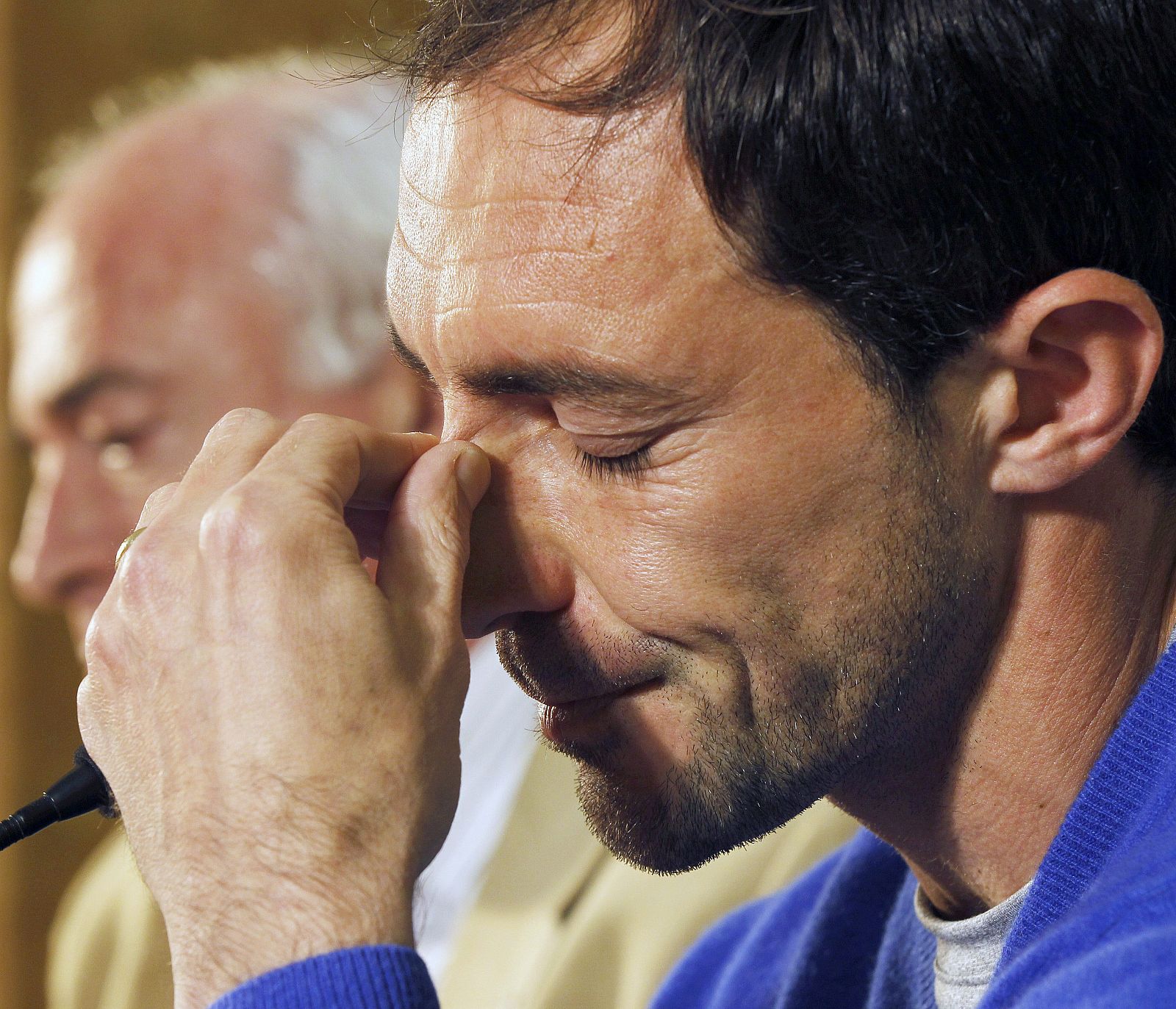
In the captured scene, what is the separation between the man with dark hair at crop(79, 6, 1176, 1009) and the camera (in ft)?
2.90

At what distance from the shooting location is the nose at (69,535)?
2352mm

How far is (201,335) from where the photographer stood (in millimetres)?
2295

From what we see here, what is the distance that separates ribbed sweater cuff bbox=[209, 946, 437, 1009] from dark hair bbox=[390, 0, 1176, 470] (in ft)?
1.64

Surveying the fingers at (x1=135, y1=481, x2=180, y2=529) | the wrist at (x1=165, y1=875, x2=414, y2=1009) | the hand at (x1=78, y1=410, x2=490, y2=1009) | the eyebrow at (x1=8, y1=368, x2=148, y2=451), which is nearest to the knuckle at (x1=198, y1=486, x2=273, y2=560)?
the hand at (x1=78, y1=410, x2=490, y2=1009)

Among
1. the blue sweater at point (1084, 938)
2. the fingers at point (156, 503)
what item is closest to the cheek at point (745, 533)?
the blue sweater at point (1084, 938)

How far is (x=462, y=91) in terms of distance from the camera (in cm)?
102

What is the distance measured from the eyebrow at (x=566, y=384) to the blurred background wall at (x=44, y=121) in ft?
6.04

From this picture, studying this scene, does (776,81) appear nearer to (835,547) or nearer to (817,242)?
(817,242)

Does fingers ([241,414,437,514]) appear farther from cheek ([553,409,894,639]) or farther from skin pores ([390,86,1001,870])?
cheek ([553,409,894,639])

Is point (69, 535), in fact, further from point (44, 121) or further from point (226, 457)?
point (226, 457)

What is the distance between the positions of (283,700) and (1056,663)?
55 cm

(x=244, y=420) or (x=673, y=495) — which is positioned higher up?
(x=244, y=420)

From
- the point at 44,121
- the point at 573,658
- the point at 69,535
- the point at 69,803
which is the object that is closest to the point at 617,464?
the point at 573,658

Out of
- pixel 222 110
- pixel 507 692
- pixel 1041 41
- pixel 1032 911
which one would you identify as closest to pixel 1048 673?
pixel 1032 911
